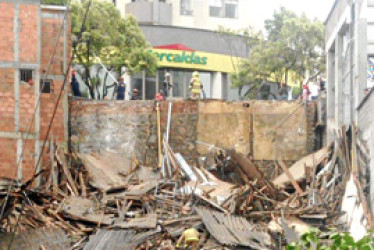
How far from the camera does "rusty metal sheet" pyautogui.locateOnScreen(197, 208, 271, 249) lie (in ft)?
74.2

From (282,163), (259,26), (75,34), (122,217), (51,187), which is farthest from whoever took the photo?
(259,26)

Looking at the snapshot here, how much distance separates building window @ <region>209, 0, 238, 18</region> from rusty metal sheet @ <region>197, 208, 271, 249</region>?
91.8ft

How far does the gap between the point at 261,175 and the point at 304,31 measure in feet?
55.2

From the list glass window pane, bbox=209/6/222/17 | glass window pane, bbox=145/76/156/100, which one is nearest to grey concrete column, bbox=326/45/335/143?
glass window pane, bbox=145/76/156/100

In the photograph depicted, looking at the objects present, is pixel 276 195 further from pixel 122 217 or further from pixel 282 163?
pixel 122 217

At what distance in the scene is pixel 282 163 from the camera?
91.1 feet

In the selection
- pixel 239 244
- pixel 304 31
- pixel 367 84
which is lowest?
pixel 239 244

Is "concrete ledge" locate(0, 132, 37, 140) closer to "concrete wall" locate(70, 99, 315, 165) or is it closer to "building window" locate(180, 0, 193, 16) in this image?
"concrete wall" locate(70, 99, 315, 165)

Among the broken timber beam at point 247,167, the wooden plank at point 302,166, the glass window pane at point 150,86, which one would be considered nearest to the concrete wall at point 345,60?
the wooden plank at point 302,166

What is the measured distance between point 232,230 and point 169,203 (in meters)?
2.28

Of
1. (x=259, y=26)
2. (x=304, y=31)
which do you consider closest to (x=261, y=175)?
(x=304, y=31)

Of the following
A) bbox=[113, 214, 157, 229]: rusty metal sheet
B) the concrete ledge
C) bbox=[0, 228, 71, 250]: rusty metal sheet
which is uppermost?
the concrete ledge

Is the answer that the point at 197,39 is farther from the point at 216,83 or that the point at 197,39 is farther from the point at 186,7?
the point at 186,7

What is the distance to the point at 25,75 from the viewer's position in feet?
89.9
